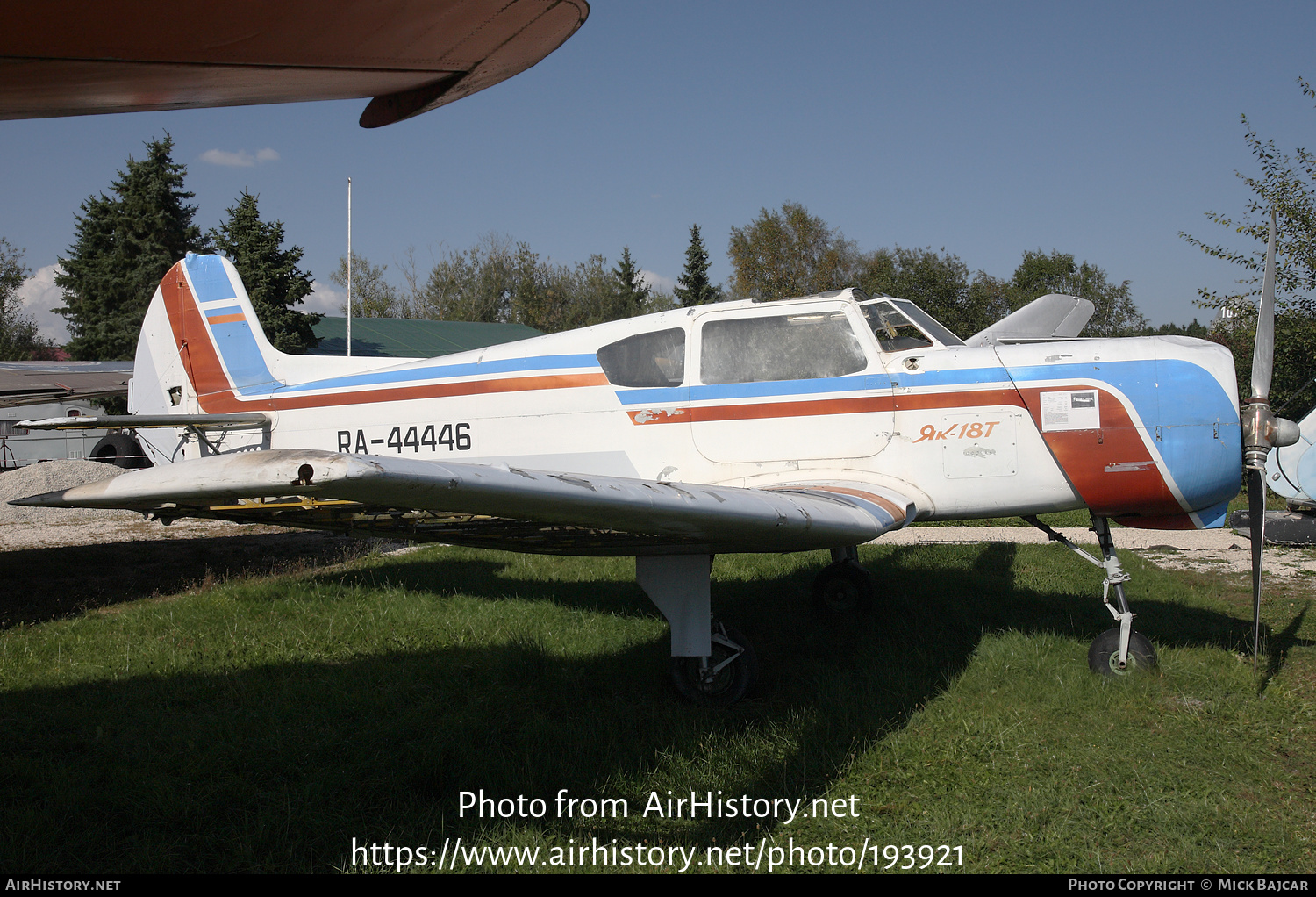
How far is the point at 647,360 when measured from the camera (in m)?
5.59

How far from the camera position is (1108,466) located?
16.1ft

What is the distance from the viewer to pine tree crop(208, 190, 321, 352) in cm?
2508

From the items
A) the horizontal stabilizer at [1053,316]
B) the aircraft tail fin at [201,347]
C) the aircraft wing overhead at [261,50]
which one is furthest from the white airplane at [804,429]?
the horizontal stabilizer at [1053,316]

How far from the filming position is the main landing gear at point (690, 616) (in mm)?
4527

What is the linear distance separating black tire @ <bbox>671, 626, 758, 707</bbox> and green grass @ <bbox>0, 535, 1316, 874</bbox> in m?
0.15

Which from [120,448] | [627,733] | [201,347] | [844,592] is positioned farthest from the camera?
[120,448]

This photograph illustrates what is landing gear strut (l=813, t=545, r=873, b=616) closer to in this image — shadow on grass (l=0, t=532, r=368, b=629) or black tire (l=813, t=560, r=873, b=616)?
black tire (l=813, t=560, r=873, b=616)

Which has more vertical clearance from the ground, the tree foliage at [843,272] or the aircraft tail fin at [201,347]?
the tree foliage at [843,272]

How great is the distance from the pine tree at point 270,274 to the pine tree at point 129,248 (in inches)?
293

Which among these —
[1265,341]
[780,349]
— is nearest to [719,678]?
[780,349]

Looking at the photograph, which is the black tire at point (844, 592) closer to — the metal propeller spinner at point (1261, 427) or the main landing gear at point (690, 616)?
the main landing gear at point (690, 616)

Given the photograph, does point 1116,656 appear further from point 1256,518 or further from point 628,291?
point 628,291

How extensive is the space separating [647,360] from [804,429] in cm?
122

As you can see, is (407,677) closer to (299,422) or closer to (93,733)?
(93,733)
